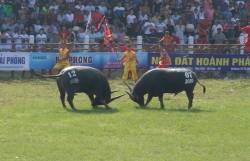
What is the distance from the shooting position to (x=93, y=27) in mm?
27188

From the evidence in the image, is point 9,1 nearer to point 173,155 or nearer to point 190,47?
point 190,47

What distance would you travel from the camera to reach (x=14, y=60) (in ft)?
79.6

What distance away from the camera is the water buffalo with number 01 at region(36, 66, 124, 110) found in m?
15.2

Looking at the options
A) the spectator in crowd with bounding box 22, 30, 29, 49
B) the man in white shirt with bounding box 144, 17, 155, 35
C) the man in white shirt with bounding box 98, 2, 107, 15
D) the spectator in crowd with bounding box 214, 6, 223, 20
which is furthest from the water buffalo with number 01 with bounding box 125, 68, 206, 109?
the spectator in crowd with bounding box 214, 6, 223, 20

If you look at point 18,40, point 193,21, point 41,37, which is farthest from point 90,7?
point 193,21

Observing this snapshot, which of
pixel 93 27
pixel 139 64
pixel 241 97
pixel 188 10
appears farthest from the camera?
pixel 188 10

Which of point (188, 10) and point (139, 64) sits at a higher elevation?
point (188, 10)

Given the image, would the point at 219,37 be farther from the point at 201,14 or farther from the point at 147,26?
the point at 147,26

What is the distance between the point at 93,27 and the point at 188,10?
529cm

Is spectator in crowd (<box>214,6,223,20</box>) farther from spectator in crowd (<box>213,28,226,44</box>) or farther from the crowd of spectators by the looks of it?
spectator in crowd (<box>213,28,226,44</box>)

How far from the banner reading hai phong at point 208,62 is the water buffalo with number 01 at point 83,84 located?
9.57m

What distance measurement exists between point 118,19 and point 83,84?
13642mm

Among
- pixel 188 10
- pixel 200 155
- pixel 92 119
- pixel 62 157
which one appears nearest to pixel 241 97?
pixel 92 119

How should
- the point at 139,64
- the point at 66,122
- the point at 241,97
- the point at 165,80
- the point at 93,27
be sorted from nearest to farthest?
1. the point at 66,122
2. the point at 165,80
3. the point at 241,97
4. the point at 139,64
5. the point at 93,27
